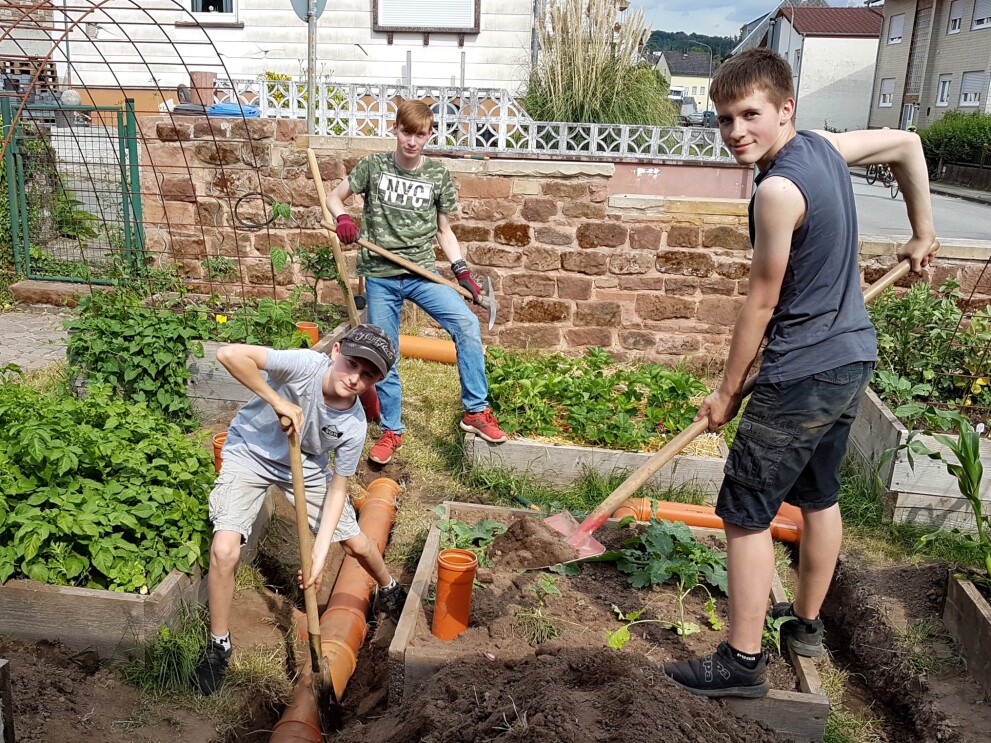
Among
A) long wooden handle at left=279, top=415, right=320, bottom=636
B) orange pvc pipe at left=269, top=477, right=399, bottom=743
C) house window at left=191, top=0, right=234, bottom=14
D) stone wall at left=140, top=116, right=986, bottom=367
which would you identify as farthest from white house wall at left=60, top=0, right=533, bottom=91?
long wooden handle at left=279, top=415, right=320, bottom=636

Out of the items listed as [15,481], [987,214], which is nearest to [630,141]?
[15,481]

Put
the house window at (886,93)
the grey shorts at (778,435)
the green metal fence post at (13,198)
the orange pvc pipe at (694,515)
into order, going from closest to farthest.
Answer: the grey shorts at (778,435) < the orange pvc pipe at (694,515) < the green metal fence post at (13,198) < the house window at (886,93)

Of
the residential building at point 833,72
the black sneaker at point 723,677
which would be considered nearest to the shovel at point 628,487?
the black sneaker at point 723,677

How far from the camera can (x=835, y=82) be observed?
46.9 m

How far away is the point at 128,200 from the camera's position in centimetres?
816

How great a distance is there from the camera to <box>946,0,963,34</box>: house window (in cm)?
3531

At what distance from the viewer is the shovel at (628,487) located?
3.02 m

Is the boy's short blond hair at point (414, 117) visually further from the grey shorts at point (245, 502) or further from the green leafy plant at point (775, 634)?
the green leafy plant at point (775, 634)

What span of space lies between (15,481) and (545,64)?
305 inches

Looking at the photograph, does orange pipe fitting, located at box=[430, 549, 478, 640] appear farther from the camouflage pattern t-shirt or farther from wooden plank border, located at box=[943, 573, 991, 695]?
the camouflage pattern t-shirt

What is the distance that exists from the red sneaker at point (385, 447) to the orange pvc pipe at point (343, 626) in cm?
39

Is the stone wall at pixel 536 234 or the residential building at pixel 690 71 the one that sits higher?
the residential building at pixel 690 71

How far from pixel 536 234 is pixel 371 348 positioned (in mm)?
4208

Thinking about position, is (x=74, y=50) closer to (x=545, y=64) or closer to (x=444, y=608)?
(x=545, y=64)
